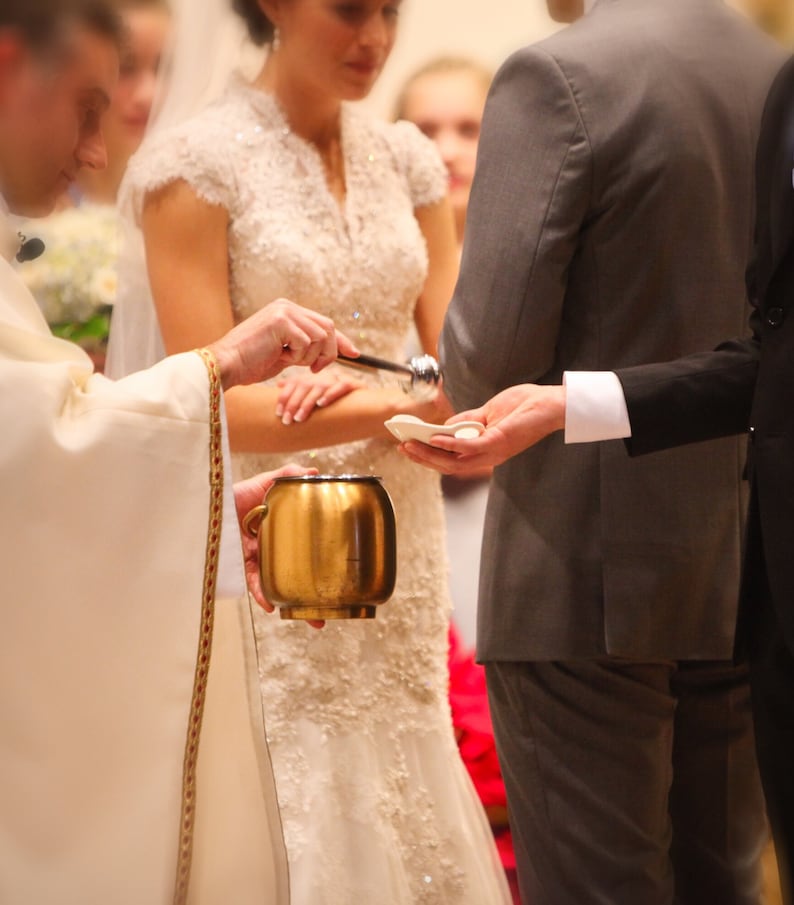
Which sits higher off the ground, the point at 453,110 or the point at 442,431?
the point at 453,110

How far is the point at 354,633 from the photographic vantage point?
2295mm

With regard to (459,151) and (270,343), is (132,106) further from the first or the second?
(270,343)

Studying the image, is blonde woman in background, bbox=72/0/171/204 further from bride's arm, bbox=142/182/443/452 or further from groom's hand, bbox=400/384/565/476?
groom's hand, bbox=400/384/565/476

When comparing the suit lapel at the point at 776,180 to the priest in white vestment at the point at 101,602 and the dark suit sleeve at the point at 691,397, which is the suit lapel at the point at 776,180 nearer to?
the dark suit sleeve at the point at 691,397

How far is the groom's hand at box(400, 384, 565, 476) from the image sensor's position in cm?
165

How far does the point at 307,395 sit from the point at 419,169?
0.53m

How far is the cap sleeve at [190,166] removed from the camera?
7.20ft

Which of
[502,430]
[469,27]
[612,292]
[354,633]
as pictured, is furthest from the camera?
[469,27]

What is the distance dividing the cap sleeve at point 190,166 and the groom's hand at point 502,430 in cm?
70

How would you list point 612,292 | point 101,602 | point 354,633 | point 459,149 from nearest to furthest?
point 101,602
point 612,292
point 354,633
point 459,149

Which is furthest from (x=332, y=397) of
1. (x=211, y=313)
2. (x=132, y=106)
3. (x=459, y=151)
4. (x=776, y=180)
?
(x=459, y=151)

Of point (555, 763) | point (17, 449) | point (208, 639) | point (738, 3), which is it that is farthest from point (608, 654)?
point (738, 3)

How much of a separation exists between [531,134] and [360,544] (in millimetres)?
557

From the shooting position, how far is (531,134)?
172 centimetres
